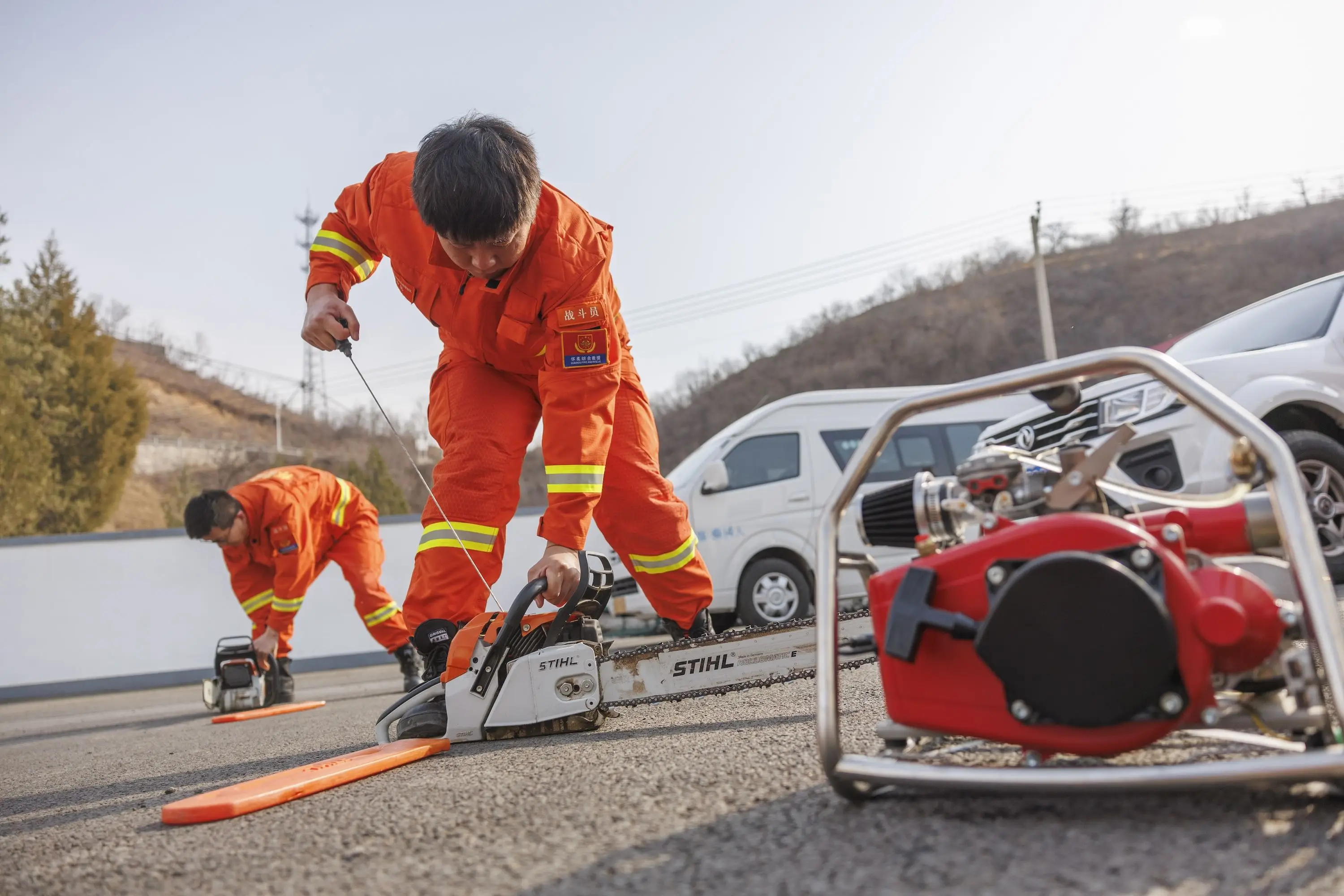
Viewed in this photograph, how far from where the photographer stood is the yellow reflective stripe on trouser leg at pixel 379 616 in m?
6.50

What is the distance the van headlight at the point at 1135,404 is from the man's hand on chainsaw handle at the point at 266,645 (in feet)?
17.8

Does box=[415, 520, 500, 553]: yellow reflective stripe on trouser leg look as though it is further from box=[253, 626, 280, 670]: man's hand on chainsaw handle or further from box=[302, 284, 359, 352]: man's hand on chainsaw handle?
box=[253, 626, 280, 670]: man's hand on chainsaw handle

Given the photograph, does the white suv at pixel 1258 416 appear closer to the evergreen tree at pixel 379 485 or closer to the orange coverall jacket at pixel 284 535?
the orange coverall jacket at pixel 284 535

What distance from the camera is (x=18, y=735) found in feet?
21.0

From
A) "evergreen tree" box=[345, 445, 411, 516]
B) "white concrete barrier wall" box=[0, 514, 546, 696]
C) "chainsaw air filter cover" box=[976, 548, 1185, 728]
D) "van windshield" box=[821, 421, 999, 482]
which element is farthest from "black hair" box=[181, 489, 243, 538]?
"evergreen tree" box=[345, 445, 411, 516]

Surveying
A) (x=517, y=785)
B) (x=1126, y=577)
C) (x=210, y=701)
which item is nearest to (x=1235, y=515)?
(x=1126, y=577)

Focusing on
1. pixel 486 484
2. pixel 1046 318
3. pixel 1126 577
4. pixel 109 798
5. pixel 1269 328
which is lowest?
pixel 109 798

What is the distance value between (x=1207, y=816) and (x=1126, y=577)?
0.40 m

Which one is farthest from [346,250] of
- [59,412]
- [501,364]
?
[59,412]

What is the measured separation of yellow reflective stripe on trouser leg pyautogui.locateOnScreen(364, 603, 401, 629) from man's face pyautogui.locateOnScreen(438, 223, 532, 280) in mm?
4164

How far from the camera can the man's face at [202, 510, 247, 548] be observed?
6.19 metres

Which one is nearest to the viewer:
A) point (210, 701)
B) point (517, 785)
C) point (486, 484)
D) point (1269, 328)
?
point (517, 785)

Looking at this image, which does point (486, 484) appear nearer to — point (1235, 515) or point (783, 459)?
point (1235, 515)

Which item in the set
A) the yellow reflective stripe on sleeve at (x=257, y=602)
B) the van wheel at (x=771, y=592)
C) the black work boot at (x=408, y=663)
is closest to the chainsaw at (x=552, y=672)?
the black work boot at (x=408, y=663)
